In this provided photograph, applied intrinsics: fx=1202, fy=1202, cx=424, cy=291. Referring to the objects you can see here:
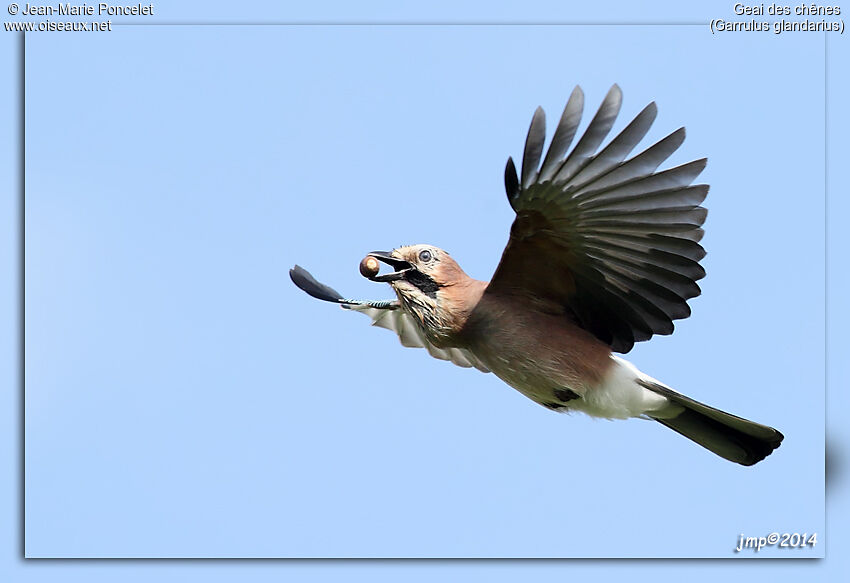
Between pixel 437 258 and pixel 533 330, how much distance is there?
77 cm

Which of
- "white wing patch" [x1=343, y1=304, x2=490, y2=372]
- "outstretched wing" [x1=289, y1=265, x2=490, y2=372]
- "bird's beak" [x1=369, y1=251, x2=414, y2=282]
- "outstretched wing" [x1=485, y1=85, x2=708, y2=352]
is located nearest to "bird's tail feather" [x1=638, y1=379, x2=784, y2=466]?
"outstretched wing" [x1=485, y1=85, x2=708, y2=352]

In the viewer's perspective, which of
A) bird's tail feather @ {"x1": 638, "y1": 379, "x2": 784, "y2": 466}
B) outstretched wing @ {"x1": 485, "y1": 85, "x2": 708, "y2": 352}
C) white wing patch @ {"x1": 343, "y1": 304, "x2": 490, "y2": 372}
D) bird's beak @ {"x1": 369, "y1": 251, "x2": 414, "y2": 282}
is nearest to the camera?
outstretched wing @ {"x1": 485, "y1": 85, "x2": 708, "y2": 352}

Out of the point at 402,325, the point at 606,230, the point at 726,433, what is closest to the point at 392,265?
the point at 606,230

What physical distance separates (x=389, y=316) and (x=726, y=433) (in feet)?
8.77

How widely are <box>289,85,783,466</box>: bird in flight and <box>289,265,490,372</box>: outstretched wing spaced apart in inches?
35.0

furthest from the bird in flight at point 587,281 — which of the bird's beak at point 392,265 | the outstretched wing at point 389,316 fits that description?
the outstretched wing at point 389,316

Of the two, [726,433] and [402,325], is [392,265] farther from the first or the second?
[726,433]

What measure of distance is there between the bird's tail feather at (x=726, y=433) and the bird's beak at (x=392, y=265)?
1914 mm

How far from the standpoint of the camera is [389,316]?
9.12 meters

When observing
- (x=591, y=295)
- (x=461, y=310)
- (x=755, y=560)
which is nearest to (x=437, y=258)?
(x=461, y=310)

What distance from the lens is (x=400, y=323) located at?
909 centimetres

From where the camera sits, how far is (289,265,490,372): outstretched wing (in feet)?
28.4

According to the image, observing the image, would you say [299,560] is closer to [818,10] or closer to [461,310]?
[461,310]

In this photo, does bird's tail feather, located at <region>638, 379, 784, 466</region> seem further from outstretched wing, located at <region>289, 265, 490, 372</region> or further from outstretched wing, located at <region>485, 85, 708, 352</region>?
outstretched wing, located at <region>289, 265, 490, 372</region>
